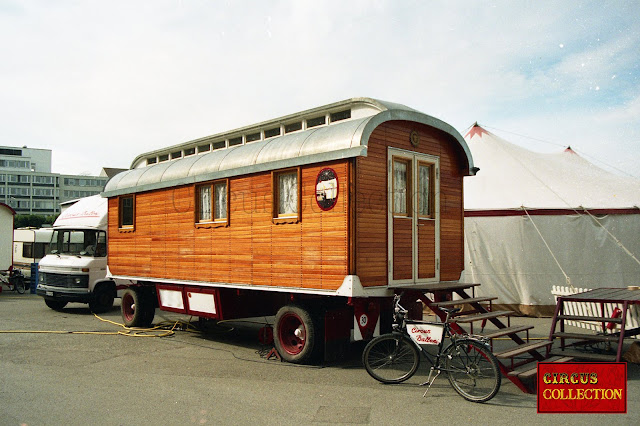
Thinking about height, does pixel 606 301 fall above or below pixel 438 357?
above

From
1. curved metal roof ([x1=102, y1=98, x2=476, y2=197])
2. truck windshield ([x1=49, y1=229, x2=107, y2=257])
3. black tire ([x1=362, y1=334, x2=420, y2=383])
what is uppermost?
curved metal roof ([x1=102, y1=98, x2=476, y2=197])

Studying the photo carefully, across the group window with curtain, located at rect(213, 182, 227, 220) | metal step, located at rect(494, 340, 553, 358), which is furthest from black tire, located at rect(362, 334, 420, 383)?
window with curtain, located at rect(213, 182, 227, 220)

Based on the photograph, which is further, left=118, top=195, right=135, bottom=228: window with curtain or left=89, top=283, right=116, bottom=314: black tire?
left=89, top=283, right=116, bottom=314: black tire

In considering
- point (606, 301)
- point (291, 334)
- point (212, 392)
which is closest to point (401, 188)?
point (291, 334)

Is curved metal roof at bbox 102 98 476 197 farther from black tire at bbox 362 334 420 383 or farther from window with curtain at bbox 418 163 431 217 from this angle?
black tire at bbox 362 334 420 383

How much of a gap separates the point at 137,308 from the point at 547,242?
1040 centimetres

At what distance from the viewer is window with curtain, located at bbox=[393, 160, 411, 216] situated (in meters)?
8.96

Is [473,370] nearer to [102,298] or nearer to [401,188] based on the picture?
[401,188]

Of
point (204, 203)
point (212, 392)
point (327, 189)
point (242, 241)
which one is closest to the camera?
point (212, 392)

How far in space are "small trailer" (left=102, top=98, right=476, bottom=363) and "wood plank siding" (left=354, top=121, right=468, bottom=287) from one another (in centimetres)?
2

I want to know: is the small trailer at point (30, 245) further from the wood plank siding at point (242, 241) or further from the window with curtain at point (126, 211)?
the wood plank siding at point (242, 241)

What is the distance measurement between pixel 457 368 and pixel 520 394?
0.89 m

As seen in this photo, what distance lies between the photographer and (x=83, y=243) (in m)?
16.1

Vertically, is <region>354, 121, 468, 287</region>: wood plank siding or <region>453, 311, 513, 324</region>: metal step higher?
<region>354, 121, 468, 287</region>: wood plank siding
